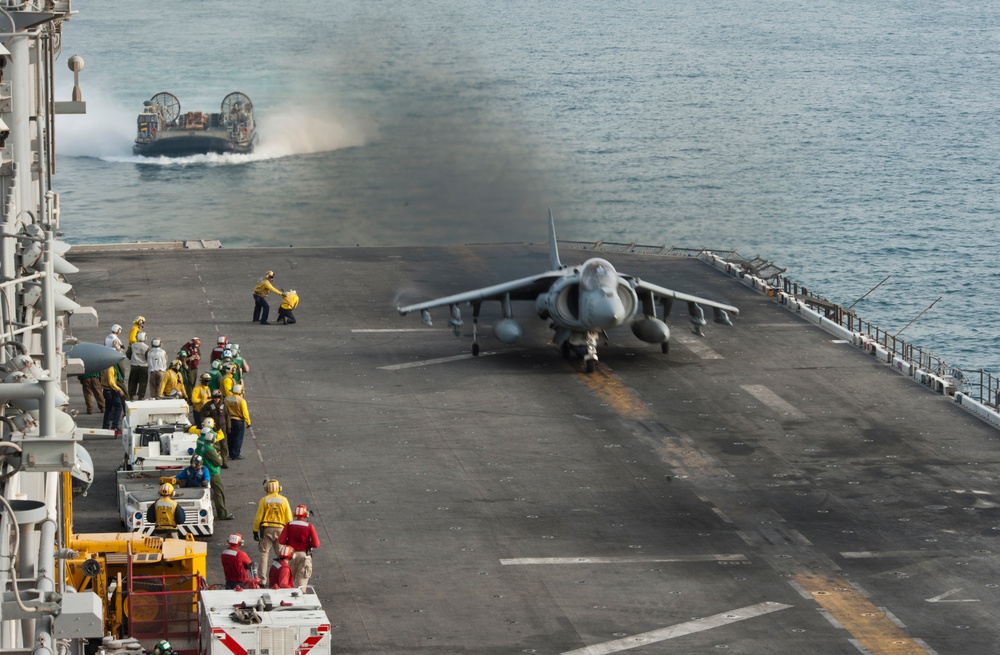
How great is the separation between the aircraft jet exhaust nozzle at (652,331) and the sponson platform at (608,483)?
57 cm

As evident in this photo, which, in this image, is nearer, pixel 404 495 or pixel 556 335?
pixel 404 495

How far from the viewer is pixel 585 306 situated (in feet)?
127

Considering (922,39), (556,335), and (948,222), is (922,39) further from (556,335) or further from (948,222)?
(556,335)

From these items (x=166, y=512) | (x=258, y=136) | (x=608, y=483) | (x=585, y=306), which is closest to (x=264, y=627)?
(x=166, y=512)

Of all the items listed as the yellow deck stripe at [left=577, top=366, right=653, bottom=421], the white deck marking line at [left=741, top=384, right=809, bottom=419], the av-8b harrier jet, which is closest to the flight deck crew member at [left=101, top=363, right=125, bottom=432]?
the av-8b harrier jet

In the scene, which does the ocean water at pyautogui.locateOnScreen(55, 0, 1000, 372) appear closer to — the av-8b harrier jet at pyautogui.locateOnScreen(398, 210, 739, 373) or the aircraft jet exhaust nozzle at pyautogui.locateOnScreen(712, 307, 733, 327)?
the aircraft jet exhaust nozzle at pyautogui.locateOnScreen(712, 307, 733, 327)

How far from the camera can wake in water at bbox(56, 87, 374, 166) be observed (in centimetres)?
10806

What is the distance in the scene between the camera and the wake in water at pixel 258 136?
108062 mm

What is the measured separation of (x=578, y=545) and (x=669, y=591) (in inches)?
97.8

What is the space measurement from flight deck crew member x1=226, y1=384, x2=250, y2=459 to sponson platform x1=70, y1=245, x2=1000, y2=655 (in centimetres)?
34

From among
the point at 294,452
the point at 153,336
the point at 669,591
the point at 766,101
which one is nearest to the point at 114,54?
the point at 766,101

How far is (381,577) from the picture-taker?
25.6 metres

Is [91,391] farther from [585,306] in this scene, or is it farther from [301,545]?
[301,545]

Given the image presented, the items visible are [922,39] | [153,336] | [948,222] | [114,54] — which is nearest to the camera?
[153,336]
